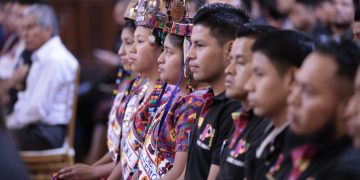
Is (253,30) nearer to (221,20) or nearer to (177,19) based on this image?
(221,20)

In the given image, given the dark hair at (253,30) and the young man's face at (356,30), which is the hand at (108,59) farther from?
the dark hair at (253,30)

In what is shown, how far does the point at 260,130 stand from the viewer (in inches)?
117

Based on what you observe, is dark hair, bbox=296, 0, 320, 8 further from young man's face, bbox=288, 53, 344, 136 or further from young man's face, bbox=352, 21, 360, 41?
young man's face, bbox=288, 53, 344, 136

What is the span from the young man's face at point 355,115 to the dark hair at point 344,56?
0.24 ft

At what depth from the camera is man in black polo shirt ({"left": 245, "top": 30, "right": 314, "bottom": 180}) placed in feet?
9.15

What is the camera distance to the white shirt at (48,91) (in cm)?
611

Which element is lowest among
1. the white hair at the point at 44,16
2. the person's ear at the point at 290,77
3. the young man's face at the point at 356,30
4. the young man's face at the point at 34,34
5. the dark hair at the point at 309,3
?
the young man's face at the point at 34,34

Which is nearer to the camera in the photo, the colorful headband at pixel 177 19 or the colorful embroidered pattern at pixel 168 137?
the colorful embroidered pattern at pixel 168 137

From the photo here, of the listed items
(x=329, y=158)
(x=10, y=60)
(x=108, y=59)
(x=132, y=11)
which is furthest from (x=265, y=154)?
(x=108, y=59)

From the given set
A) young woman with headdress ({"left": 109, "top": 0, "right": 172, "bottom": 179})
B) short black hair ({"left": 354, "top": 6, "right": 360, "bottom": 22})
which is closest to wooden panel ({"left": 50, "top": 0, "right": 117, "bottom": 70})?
young woman with headdress ({"left": 109, "top": 0, "right": 172, "bottom": 179})

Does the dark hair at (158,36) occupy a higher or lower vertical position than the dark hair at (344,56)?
lower

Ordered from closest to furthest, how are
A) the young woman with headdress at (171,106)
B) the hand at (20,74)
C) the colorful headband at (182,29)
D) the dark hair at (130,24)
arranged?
the young woman with headdress at (171,106), the colorful headband at (182,29), the dark hair at (130,24), the hand at (20,74)

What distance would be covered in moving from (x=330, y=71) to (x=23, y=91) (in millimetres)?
4056

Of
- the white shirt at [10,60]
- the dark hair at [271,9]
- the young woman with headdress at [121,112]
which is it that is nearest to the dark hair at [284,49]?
the young woman with headdress at [121,112]
